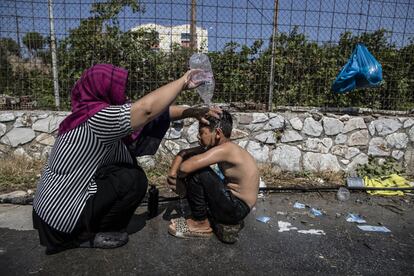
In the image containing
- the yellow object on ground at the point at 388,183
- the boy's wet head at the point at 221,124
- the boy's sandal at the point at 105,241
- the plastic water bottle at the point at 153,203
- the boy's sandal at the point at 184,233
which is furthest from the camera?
the yellow object on ground at the point at 388,183

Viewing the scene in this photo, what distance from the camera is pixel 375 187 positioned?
4309mm

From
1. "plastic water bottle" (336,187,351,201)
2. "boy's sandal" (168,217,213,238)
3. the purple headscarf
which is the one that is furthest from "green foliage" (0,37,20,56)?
"plastic water bottle" (336,187,351,201)

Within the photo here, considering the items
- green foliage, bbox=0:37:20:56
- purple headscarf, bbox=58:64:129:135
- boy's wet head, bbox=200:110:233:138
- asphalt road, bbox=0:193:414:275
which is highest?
green foliage, bbox=0:37:20:56

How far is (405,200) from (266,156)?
172 centimetres

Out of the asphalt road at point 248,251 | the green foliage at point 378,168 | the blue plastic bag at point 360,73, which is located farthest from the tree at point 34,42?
the green foliage at point 378,168

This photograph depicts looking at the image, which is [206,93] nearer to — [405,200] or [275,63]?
[275,63]

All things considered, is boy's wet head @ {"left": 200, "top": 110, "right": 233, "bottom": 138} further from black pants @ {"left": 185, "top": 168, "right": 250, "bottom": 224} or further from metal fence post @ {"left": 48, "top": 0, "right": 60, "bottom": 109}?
metal fence post @ {"left": 48, "top": 0, "right": 60, "bottom": 109}

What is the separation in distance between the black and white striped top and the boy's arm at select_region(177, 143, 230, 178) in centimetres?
59

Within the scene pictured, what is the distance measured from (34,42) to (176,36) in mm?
1923

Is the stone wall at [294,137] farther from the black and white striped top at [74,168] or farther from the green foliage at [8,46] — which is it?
the black and white striped top at [74,168]

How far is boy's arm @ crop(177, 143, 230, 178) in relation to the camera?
2779 mm

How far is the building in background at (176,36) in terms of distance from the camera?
15.5 ft

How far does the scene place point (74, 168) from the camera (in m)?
2.51

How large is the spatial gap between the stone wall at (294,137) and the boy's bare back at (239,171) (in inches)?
71.6
